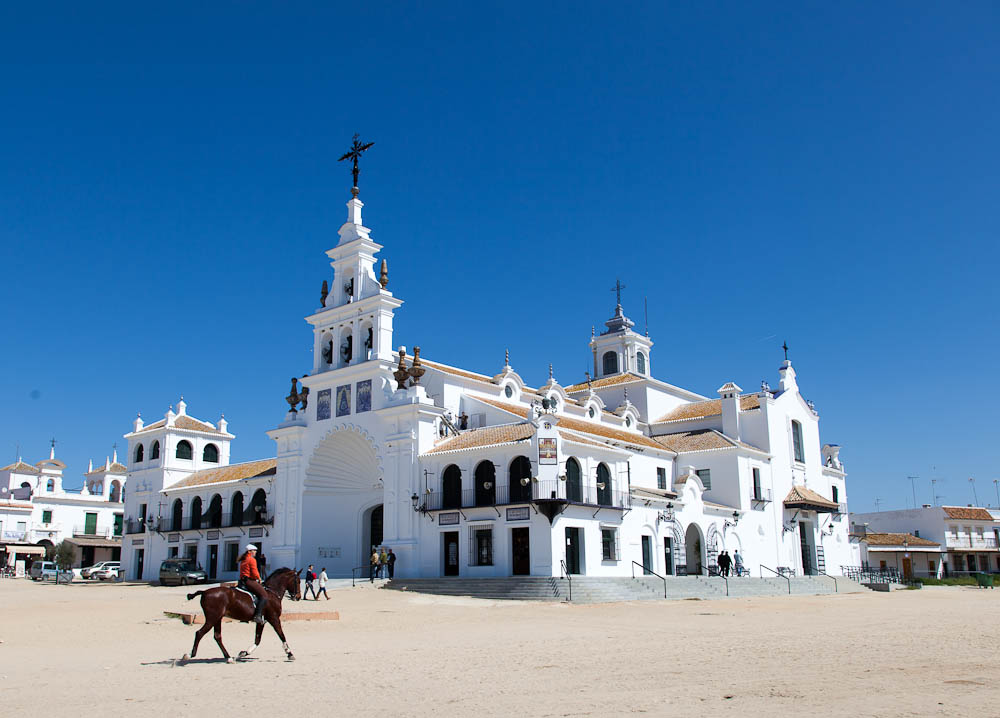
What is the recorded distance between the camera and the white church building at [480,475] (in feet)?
117

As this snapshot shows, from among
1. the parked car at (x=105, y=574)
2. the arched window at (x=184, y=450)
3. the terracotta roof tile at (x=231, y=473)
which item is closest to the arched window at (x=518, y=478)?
the terracotta roof tile at (x=231, y=473)

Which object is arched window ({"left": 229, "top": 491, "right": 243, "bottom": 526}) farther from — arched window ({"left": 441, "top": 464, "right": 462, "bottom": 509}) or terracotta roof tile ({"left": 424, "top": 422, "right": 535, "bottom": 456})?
arched window ({"left": 441, "top": 464, "right": 462, "bottom": 509})

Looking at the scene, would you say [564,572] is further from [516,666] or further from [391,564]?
[516,666]

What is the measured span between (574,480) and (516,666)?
2235 centimetres

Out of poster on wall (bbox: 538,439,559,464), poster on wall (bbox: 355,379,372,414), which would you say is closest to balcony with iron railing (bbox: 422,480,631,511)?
poster on wall (bbox: 538,439,559,464)

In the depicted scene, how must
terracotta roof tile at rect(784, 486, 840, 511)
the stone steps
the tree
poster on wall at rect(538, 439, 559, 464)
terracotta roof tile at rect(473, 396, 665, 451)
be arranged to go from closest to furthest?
the stone steps
poster on wall at rect(538, 439, 559, 464)
terracotta roof tile at rect(473, 396, 665, 451)
terracotta roof tile at rect(784, 486, 840, 511)
the tree

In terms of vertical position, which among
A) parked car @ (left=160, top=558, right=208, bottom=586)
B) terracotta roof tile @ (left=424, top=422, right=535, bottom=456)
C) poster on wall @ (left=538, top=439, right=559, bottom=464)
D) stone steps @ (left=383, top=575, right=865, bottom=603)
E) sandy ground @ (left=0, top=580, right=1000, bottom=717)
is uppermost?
terracotta roof tile @ (left=424, top=422, right=535, bottom=456)

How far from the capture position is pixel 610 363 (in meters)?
58.2

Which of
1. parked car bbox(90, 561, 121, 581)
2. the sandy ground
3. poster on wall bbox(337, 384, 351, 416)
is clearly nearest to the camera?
the sandy ground

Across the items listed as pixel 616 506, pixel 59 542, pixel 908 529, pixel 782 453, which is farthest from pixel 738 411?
pixel 59 542

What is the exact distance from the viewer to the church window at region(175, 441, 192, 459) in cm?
5612

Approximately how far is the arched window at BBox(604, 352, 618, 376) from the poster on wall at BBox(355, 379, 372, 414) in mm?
21313

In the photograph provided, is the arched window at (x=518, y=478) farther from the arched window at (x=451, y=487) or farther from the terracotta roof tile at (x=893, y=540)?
the terracotta roof tile at (x=893, y=540)

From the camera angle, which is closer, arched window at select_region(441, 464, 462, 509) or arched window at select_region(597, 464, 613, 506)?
arched window at select_region(597, 464, 613, 506)
